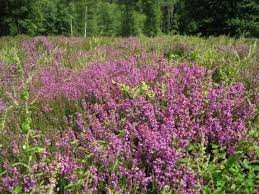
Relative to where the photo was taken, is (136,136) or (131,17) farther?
(131,17)

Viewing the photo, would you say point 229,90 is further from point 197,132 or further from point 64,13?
point 64,13

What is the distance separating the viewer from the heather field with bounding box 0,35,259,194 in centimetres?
248

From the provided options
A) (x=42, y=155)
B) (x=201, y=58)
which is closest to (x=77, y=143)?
(x=42, y=155)

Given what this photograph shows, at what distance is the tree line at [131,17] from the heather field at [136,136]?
7.42 meters

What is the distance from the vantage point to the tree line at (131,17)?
27.2m

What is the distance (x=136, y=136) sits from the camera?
281 centimetres

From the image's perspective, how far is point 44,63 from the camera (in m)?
5.89

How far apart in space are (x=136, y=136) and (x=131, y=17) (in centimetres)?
6979

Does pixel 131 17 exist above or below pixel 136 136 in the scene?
above

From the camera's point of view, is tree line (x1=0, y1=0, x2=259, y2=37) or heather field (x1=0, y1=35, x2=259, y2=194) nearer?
heather field (x1=0, y1=35, x2=259, y2=194)

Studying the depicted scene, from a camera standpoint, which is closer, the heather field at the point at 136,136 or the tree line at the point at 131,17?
the heather field at the point at 136,136

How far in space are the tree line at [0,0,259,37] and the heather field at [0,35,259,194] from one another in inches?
292

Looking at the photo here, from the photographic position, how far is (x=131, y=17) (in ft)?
233

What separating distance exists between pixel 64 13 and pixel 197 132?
79160 mm
